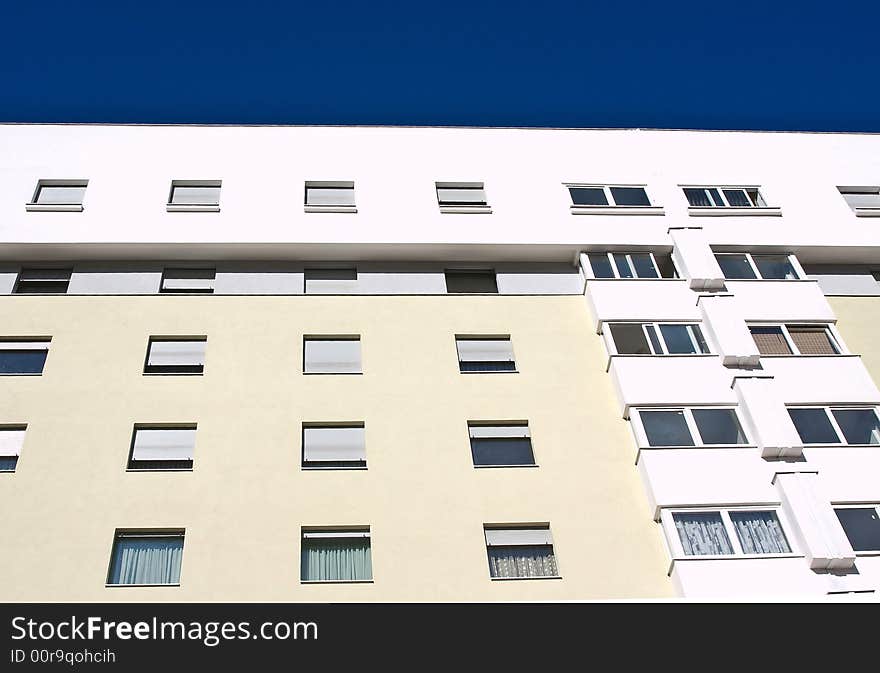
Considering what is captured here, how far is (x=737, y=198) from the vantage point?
73.2ft

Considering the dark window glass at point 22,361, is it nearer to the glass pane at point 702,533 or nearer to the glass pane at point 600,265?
the glass pane at point 600,265

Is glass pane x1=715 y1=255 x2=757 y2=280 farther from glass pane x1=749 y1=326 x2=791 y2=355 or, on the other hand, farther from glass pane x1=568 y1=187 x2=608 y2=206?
glass pane x1=568 y1=187 x2=608 y2=206

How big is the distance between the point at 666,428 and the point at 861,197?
10.5m

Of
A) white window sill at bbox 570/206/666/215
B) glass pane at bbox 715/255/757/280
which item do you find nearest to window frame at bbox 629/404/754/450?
glass pane at bbox 715/255/757/280

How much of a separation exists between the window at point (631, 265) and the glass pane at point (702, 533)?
6607 millimetres

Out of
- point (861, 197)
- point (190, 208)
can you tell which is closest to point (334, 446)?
point (190, 208)

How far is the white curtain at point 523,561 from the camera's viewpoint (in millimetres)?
14531

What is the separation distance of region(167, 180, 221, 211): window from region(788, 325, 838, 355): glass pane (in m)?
13.0

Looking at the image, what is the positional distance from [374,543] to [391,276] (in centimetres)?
740

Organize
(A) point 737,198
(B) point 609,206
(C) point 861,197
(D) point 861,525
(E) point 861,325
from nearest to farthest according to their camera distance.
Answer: (D) point 861,525
(E) point 861,325
(B) point 609,206
(A) point 737,198
(C) point 861,197

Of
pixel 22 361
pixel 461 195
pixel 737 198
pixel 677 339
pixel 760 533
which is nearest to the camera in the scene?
pixel 760 533

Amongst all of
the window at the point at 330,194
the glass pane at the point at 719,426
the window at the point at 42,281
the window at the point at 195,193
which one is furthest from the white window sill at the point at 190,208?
the glass pane at the point at 719,426

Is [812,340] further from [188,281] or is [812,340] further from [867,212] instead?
[188,281]
